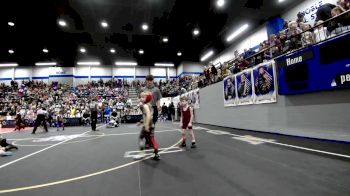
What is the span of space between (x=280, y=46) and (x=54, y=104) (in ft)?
83.5

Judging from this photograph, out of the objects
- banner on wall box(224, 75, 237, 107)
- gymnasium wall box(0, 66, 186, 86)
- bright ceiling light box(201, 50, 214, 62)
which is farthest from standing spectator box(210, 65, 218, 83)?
gymnasium wall box(0, 66, 186, 86)

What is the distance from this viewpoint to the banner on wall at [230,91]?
1139cm

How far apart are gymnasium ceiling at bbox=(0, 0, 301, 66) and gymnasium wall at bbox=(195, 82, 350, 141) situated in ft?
27.6

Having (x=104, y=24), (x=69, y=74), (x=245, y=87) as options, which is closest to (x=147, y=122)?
(x=245, y=87)

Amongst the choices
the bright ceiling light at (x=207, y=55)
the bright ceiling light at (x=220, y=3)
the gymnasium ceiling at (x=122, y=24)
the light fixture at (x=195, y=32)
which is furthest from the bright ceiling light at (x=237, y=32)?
the bright ceiling light at (x=220, y=3)

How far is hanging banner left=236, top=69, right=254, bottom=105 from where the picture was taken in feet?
32.8

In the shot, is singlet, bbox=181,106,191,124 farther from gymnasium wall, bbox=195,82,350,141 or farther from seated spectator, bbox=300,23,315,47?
seated spectator, bbox=300,23,315,47

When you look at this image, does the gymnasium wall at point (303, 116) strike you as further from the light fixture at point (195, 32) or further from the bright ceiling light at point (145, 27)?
the bright ceiling light at point (145, 27)

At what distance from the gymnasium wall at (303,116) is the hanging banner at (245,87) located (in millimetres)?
323

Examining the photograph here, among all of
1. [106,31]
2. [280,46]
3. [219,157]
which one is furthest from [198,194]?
[106,31]

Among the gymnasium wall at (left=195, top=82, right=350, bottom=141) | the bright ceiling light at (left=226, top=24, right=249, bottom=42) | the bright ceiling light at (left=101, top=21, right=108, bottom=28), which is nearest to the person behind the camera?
the gymnasium wall at (left=195, top=82, right=350, bottom=141)

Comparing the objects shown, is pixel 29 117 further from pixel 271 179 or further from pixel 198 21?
pixel 271 179

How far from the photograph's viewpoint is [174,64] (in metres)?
35.2

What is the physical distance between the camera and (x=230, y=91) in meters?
11.8
